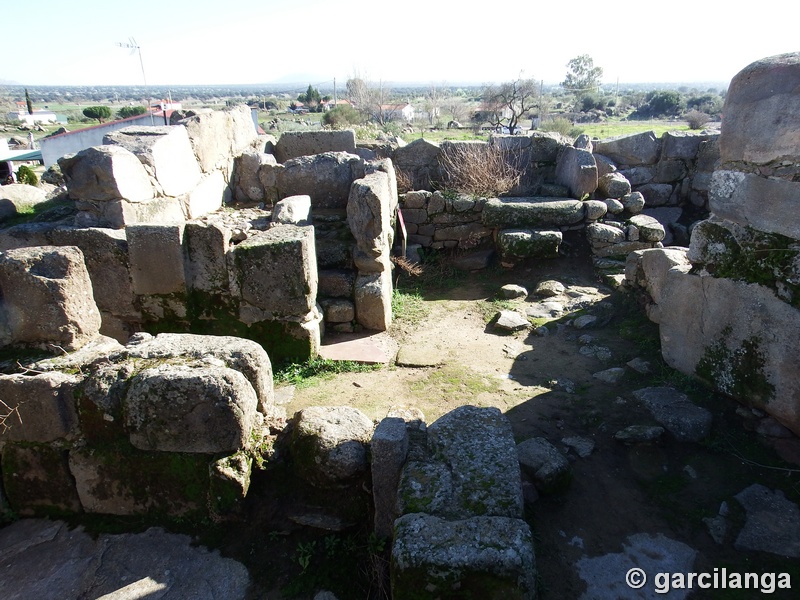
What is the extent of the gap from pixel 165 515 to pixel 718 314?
3.92 meters

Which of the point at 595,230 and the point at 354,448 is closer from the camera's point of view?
the point at 354,448

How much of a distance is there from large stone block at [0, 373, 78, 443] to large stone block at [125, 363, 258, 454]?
0.38 meters

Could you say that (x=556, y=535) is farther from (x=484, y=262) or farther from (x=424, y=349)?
(x=484, y=262)

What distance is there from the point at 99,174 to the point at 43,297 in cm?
217

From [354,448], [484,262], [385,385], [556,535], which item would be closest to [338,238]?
[385,385]

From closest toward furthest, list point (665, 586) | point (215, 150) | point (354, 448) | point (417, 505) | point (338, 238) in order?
1. point (417, 505)
2. point (665, 586)
3. point (354, 448)
4. point (338, 238)
5. point (215, 150)

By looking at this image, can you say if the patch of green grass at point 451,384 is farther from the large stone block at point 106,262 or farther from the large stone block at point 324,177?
the large stone block at point 324,177

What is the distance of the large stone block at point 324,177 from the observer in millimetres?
6738

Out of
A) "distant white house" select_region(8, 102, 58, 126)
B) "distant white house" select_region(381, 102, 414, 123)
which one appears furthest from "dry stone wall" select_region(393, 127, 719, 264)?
"distant white house" select_region(8, 102, 58, 126)

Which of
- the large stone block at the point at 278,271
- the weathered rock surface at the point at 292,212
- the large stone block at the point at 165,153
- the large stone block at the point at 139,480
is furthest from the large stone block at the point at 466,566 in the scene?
the large stone block at the point at 165,153

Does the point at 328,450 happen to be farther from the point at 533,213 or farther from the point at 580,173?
the point at 580,173

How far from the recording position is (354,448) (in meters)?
2.90

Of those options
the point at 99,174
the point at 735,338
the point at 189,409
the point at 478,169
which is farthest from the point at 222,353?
the point at 478,169

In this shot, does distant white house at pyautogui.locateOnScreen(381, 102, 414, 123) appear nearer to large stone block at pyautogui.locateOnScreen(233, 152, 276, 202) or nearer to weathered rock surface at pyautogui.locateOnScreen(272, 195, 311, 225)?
large stone block at pyautogui.locateOnScreen(233, 152, 276, 202)
